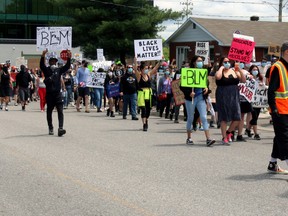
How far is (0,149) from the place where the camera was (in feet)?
37.0

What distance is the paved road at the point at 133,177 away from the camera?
6.68 m

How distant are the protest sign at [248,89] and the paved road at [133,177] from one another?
1113 mm

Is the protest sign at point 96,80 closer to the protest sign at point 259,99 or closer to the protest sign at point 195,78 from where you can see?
the protest sign at point 259,99

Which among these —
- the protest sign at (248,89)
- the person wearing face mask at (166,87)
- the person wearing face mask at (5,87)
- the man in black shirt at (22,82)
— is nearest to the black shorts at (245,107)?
the protest sign at (248,89)

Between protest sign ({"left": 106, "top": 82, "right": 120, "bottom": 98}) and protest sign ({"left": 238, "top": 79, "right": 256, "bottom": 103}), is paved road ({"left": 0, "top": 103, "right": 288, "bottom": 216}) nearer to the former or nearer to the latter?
protest sign ({"left": 238, "top": 79, "right": 256, "bottom": 103})

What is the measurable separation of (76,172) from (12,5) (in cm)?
6168

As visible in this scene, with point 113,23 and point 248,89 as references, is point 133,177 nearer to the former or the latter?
point 248,89

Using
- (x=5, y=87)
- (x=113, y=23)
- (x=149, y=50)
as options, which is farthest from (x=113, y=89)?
(x=113, y=23)

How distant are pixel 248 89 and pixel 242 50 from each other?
110 cm

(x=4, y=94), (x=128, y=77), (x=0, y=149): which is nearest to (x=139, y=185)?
(x=0, y=149)

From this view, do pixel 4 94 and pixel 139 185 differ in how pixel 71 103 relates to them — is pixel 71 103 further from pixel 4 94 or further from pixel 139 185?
pixel 139 185

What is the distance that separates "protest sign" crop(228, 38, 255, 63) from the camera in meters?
14.1

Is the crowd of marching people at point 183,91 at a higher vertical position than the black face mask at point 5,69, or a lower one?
lower

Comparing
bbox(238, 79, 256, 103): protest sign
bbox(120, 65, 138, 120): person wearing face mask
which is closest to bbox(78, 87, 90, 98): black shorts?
bbox(120, 65, 138, 120): person wearing face mask
